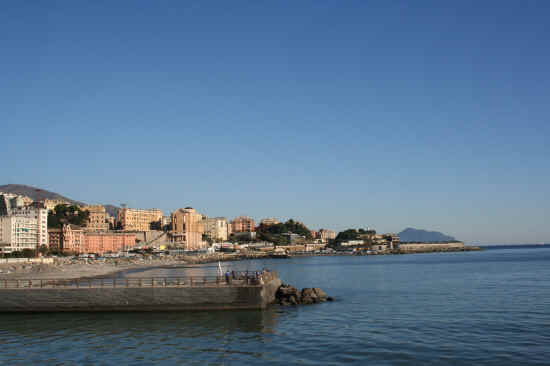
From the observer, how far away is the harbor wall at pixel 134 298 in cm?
3788

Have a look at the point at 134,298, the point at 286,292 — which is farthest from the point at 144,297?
the point at 286,292

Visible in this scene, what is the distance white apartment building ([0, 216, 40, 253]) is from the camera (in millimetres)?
159812

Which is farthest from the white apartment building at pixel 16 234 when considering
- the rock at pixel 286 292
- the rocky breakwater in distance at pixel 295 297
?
the rocky breakwater in distance at pixel 295 297

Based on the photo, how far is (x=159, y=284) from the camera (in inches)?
1591

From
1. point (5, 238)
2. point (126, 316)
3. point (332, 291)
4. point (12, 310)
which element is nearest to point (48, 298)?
point (12, 310)

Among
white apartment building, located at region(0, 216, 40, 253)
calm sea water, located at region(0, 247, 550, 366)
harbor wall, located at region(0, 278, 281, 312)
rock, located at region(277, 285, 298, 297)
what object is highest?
white apartment building, located at region(0, 216, 40, 253)

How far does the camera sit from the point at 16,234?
535 feet

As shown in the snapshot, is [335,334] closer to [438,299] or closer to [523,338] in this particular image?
[523,338]

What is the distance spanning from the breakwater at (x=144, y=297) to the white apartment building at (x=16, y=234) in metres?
133

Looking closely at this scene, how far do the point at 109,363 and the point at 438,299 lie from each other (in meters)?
34.2

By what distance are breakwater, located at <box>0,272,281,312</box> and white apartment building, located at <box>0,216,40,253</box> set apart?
5250 inches

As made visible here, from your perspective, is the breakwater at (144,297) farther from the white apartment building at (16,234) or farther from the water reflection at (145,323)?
the white apartment building at (16,234)

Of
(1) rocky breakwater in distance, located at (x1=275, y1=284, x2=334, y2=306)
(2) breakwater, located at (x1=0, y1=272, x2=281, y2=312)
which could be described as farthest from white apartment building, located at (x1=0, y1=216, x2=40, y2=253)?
(1) rocky breakwater in distance, located at (x1=275, y1=284, x2=334, y2=306)

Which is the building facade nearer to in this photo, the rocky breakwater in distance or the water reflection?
the water reflection
